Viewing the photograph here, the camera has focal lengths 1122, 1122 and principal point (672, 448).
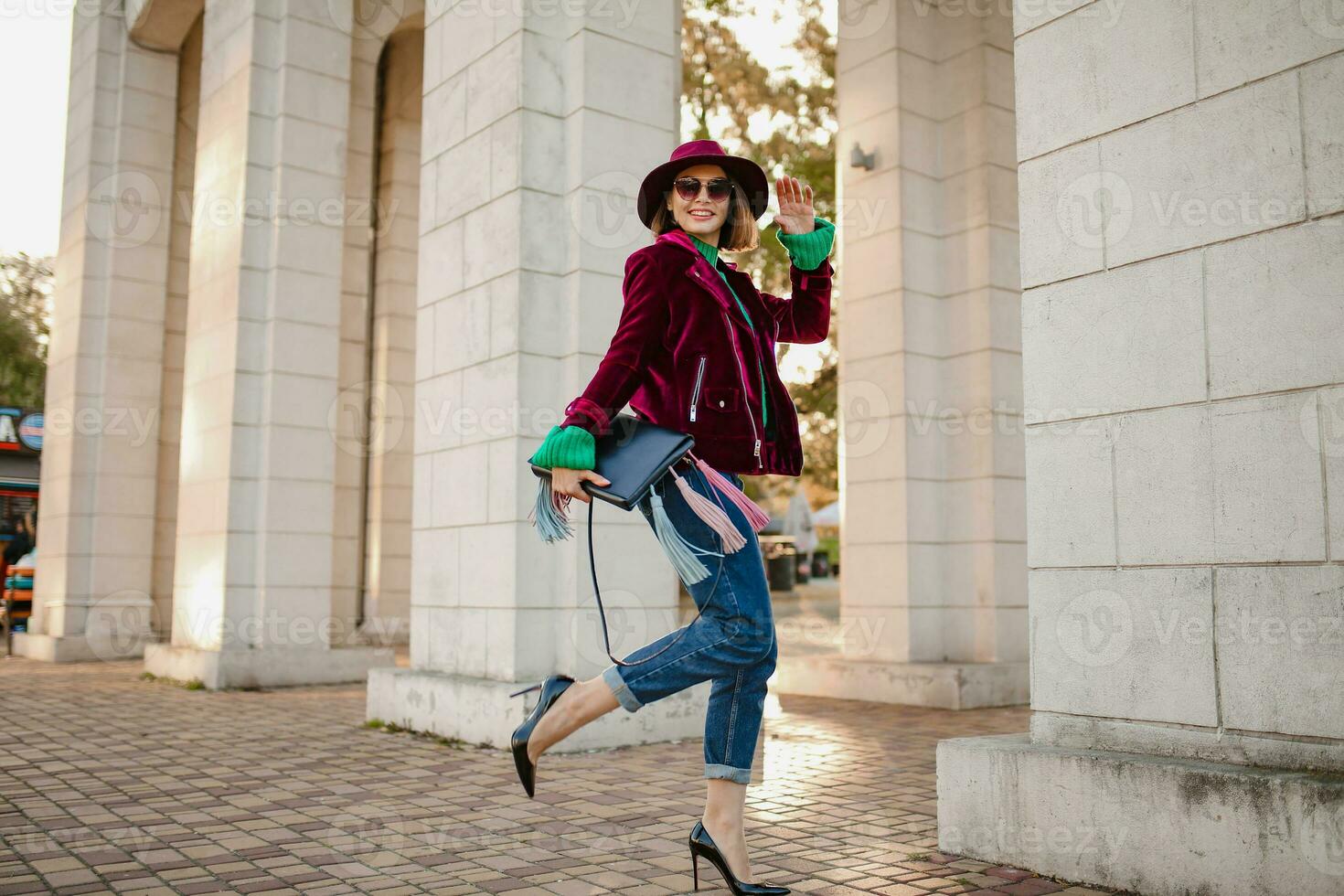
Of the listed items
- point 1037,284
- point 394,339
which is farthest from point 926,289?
point 394,339

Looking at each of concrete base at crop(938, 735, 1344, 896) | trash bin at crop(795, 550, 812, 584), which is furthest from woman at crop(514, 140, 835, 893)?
trash bin at crop(795, 550, 812, 584)

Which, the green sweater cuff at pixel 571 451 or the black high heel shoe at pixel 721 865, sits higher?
the green sweater cuff at pixel 571 451

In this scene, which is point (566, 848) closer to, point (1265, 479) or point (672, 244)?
point (672, 244)

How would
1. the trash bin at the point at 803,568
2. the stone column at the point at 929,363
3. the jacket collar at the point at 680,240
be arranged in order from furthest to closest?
the trash bin at the point at 803,568 < the stone column at the point at 929,363 < the jacket collar at the point at 680,240

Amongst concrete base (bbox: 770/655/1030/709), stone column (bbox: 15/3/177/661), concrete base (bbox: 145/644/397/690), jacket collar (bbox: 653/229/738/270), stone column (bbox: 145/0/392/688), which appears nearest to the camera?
jacket collar (bbox: 653/229/738/270)

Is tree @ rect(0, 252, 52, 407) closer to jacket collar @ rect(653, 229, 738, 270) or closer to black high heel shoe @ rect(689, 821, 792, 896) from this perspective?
jacket collar @ rect(653, 229, 738, 270)

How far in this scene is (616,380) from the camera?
344 centimetres

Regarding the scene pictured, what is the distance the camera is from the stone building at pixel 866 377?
3.34 meters

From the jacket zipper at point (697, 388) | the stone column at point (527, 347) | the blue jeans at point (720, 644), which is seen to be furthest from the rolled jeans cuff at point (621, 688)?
the stone column at point (527, 347)

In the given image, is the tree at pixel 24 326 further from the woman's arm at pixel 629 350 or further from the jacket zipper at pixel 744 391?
the jacket zipper at pixel 744 391

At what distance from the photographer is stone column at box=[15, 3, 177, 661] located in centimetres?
1338

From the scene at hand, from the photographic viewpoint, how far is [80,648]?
1316cm

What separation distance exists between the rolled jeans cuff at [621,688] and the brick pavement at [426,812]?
0.65 meters

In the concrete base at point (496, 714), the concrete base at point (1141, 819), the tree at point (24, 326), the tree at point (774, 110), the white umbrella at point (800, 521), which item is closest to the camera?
the concrete base at point (1141, 819)
